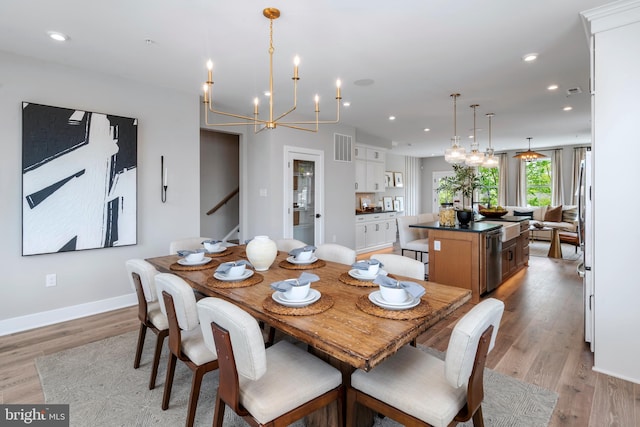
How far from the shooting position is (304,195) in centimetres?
558

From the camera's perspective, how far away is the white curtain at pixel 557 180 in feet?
29.3

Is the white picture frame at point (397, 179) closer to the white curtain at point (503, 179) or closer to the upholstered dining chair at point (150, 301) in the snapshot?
the white curtain at point (503, 179)

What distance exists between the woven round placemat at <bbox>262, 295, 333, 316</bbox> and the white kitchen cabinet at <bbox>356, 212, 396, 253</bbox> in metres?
5.29

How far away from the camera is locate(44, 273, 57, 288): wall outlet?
3.24 meters

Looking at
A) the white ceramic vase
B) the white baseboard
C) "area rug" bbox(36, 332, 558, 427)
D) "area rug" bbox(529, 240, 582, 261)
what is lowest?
"area rug" bbox(36, 332, 558, 427)

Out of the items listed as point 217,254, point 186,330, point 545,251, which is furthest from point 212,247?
point 545,251

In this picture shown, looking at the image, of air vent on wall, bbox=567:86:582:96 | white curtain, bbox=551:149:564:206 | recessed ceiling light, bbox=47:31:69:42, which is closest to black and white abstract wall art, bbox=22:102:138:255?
recessed ceiling light, bbox=47:31:69:42

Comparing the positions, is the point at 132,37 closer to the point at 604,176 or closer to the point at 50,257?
the point at 50,257

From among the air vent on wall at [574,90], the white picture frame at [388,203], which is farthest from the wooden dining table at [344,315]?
the white picture frame at [388,203]

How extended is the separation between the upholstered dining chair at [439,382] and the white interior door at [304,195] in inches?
154

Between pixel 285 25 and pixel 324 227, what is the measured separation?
12.4ft

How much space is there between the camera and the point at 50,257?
324cm

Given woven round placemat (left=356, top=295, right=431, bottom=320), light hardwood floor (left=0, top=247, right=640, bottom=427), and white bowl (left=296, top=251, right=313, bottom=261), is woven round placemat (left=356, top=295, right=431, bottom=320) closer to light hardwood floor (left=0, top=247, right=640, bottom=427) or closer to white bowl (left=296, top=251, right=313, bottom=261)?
white bowl (left=296, top=251, right=313, bottom=261)

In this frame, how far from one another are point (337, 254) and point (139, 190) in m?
2.52
